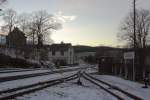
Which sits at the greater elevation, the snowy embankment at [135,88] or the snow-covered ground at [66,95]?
the snow-covered ground at [66,95]

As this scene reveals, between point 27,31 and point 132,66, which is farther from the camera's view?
point 27,31

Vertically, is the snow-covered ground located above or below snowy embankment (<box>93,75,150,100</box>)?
above

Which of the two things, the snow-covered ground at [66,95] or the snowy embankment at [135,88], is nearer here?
the snow-covered ground at [66,95]

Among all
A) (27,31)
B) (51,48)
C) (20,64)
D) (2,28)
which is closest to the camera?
(20,64)

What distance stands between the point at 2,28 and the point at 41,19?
17353 millimetres

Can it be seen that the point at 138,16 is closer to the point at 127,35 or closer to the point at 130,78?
the point at 127,35

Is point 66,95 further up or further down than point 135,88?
further up

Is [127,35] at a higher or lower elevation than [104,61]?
higher

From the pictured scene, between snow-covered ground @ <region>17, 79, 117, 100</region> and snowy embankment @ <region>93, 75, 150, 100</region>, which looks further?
snowy embankment @ <region>93, 75, 150, 100</region>

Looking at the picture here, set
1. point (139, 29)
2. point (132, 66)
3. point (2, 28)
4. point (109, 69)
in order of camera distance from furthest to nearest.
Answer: point (2, 28) < point (139, 29) < point (109, 69) < point (132, 66)

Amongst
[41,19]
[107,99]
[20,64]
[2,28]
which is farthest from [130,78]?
[41,19]

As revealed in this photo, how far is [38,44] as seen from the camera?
121 meters

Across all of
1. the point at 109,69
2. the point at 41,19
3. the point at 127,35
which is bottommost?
the point at 109,69

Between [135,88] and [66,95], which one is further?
[135,88]
